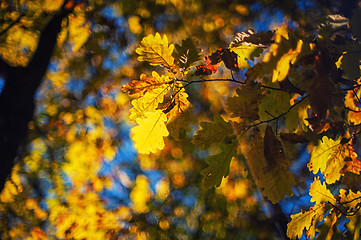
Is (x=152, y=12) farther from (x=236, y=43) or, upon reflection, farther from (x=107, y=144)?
(x=236, y=43)

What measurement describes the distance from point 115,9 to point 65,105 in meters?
1.67

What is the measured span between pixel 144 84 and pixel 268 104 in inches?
13.0

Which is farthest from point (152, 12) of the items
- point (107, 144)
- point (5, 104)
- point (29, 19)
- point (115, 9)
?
point (5, 104)

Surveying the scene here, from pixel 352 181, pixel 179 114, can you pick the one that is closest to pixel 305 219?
pixel 352 181

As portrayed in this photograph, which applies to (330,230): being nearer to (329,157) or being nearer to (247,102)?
(329,157)

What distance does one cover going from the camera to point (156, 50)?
594 mm

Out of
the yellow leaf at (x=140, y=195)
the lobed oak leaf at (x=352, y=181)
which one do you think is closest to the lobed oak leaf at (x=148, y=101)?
the lobed oak leaf at (x=352, y=181)

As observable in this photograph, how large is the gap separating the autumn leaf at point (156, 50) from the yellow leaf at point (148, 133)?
0.14m

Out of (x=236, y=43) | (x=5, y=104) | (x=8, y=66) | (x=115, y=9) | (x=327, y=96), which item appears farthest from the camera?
(x=115, y=9)

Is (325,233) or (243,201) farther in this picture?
(243,201)

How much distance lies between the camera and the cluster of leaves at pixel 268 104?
0.47m

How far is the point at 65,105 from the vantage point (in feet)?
11.8

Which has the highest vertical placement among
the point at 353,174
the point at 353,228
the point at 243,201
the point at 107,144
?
Result: the point at 353,174

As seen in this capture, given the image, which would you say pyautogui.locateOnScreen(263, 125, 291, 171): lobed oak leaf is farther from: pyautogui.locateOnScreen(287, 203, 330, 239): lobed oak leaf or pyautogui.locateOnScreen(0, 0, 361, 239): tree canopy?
pyautogui.locateOnScreen(0, 0, 361, 239): tree canopy
